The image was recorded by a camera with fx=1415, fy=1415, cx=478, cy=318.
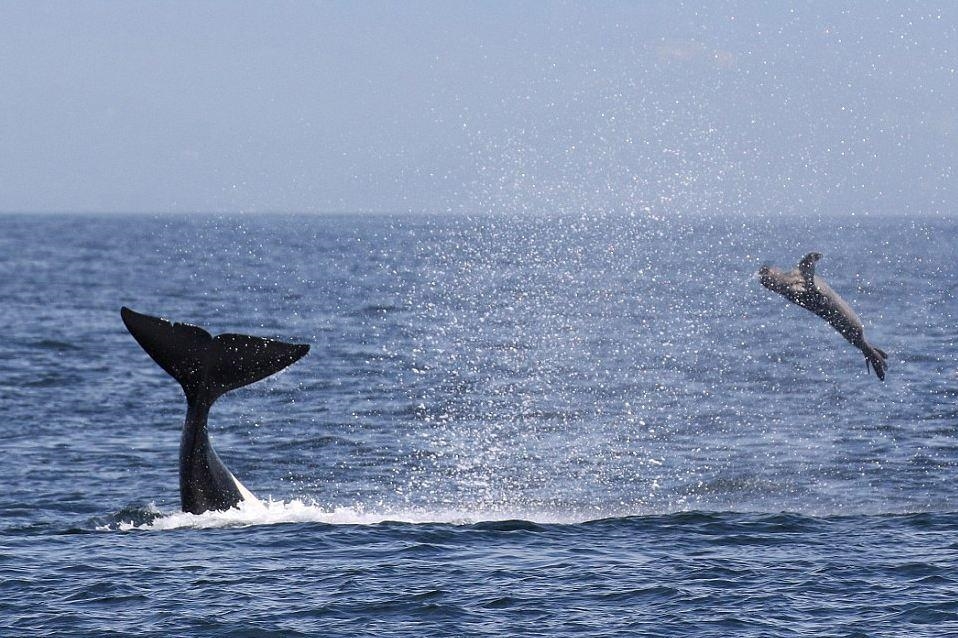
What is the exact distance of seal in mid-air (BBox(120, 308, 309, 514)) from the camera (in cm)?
1783

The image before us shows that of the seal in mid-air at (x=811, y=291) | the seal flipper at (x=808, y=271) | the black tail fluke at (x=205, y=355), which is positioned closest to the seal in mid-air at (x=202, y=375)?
the black tail fluke at (x=205, y=355)

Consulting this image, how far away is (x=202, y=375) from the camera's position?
1830 cm

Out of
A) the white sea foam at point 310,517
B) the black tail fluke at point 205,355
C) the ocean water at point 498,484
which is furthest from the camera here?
the white sea foam at point 310,517

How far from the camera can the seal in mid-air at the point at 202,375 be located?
17.8 meters

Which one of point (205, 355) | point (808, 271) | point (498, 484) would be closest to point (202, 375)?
point (205, 355)

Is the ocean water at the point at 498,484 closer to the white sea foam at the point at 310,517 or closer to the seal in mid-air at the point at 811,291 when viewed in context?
the white sea foam at the point at 310,517

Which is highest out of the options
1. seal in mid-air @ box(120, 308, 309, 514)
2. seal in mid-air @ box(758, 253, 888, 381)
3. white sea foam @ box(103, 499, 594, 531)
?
seal in mid-air @ box(758, 253, 888, 381)

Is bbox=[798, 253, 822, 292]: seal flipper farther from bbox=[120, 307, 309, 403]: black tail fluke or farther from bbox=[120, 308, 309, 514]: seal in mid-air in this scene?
bbox=[120, 308, 309, 514]: seal in mid-air

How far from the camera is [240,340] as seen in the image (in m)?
17.9

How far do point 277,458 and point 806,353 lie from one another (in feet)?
72.5

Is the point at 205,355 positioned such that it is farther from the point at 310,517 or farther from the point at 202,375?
the point at 310,517

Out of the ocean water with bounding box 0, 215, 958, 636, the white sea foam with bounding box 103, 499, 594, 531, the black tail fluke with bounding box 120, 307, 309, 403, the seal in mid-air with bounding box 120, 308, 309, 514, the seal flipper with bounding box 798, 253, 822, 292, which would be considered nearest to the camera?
the ocean water with bounding box 0, 215, 958, 636

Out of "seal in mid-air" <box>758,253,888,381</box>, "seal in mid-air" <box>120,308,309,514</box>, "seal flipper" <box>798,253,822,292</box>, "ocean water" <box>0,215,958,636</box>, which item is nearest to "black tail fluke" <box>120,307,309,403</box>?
"seal in mid-air" <box>120,308,309,514</box>

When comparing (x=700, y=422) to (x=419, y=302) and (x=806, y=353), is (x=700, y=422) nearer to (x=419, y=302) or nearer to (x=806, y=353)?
(x=806, y=353)
